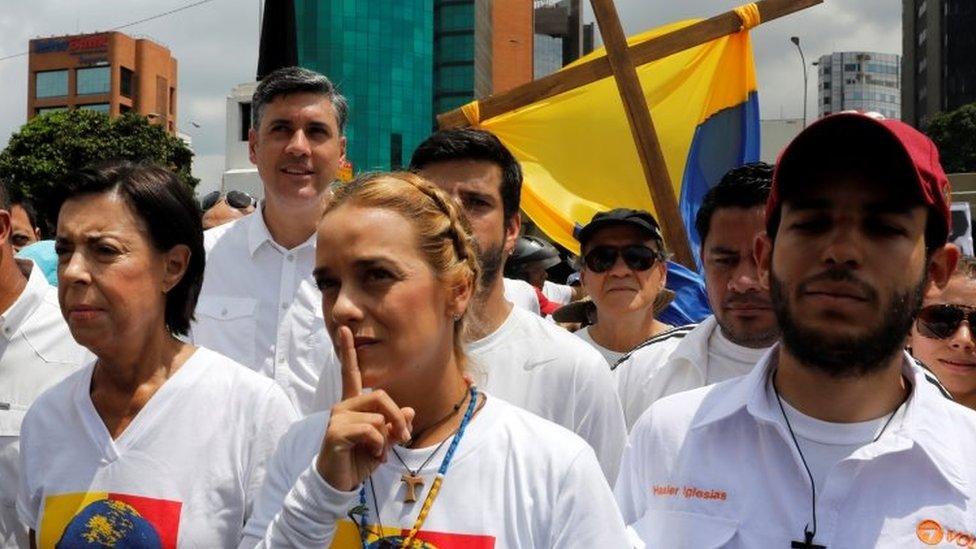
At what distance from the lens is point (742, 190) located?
11.1 feet

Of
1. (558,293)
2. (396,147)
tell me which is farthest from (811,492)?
(396,147)

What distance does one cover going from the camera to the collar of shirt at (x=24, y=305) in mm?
3414

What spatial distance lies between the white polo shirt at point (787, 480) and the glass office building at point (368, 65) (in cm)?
6286

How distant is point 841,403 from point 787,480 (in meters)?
0.19

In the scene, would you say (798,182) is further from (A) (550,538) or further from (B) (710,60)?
(B) (710,60)

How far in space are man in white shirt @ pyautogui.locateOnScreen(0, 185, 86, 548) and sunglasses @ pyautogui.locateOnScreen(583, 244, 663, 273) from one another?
196 cm

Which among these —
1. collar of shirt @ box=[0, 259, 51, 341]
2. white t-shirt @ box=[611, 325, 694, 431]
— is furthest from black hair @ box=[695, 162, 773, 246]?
collar of shirt @ box=[0, 259, 51, 341]

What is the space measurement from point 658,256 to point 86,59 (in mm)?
101121

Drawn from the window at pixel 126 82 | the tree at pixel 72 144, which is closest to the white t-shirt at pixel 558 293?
the tree at pixel 72 144

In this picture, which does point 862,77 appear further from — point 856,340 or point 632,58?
point 856,340

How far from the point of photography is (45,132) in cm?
4422

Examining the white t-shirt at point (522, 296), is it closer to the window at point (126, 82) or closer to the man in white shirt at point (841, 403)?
the man in white shirt at point (841, 403)

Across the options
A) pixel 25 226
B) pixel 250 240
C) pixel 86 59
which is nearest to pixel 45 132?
pixel 25 226

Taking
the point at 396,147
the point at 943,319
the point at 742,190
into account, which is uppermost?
the point at 396,147
